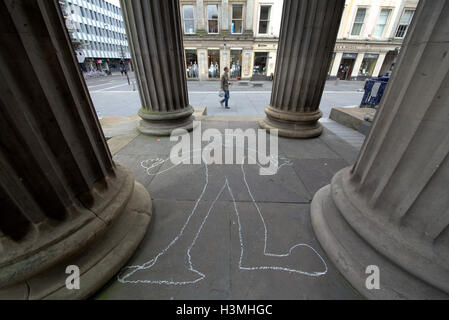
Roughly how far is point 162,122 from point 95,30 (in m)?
53.8

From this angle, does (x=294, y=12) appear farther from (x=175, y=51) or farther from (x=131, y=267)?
(x=131, y=267)

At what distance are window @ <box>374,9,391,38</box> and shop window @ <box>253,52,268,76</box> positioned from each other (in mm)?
13515

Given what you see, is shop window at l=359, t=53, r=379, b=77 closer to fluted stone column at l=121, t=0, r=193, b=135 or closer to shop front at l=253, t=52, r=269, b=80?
shop front at l=253, t=52, r=269, b=80

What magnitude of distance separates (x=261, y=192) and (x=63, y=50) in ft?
8.88

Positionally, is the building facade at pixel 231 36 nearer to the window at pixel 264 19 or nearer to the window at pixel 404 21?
the window at pixel 264 19

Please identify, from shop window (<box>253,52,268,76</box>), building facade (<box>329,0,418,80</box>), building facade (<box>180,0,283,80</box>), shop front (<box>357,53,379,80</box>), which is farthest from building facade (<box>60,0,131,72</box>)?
shop front (<box>357,53,379,80</box>)

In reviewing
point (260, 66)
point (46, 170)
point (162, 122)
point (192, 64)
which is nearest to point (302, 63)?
point (162, 122)

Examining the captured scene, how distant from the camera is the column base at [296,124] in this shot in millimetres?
4812

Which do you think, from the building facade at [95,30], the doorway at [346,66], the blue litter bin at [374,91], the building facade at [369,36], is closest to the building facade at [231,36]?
the building facade at [369,36]

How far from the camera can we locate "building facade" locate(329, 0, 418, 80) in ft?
69.7

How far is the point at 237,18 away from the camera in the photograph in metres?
21.8

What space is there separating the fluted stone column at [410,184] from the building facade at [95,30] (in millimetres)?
39947

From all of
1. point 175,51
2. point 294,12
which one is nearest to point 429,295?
point 294,12

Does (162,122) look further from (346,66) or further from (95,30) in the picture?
(95,30)
